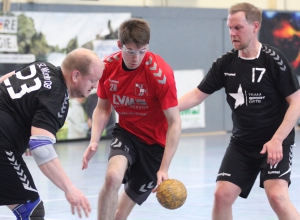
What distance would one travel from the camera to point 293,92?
5.78 metres

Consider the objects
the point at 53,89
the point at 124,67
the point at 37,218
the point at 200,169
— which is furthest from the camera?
the point at 200,169

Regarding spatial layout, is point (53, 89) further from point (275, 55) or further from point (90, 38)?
point (90, 38)

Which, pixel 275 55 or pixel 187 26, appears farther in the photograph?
pixel 187 26

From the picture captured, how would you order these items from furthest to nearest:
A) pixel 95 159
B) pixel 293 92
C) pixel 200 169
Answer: pixel 95 159 < pixel 200 169 < pixel 293 92

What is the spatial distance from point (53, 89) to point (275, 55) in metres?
2.10

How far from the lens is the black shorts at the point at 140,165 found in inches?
250

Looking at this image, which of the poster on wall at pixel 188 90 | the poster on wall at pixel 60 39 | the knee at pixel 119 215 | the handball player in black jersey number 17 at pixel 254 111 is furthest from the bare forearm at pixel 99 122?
the poster on wall at pixel 188 90

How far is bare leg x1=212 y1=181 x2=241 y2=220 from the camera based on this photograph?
229 inches

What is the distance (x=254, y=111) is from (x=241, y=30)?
72cm

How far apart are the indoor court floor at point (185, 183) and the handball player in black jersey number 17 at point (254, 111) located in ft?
5.79

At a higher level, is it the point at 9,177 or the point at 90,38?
the point at 9,177

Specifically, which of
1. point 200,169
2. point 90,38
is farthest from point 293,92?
point 90,38

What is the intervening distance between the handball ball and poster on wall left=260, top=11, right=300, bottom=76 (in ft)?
44.5

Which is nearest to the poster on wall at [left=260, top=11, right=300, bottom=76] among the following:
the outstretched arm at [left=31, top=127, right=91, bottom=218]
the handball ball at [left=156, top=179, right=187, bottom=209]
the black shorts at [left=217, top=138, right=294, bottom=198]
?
the black shorts at [left=217, top=138, right=294, bottom=198]
